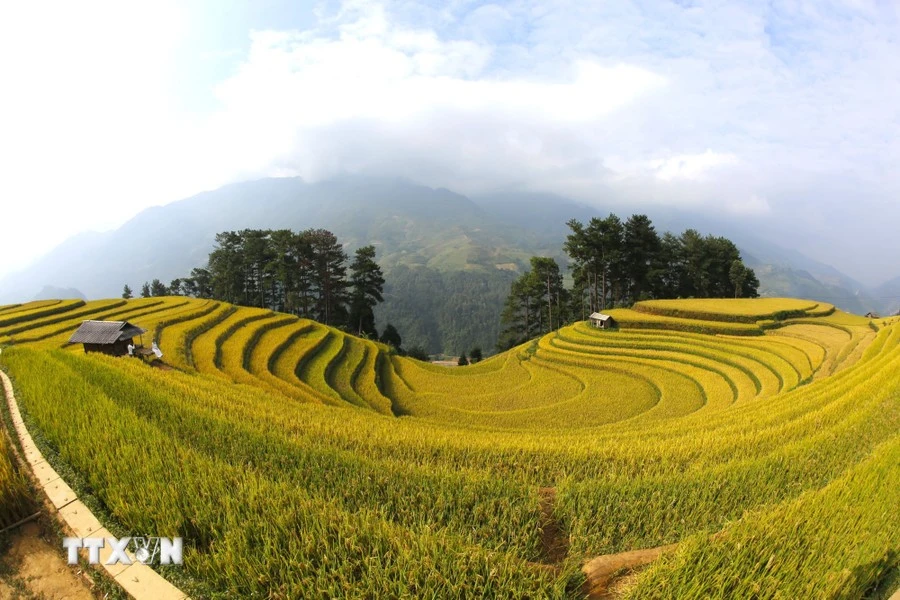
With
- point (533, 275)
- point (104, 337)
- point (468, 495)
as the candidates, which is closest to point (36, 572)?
point (468, 495)

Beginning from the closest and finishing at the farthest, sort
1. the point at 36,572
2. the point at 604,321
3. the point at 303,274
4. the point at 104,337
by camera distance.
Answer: the point at 36,572, the point at 104,337, the point at 604,321, the point at 303,274

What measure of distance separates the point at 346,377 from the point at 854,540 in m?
23.0

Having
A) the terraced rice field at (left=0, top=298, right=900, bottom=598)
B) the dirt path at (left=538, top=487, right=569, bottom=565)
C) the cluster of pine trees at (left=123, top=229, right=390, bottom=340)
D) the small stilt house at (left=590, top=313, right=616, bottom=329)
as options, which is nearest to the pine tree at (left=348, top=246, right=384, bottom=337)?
the cluster of pine trees at (left=123, top=229, right=390, bottom=340)

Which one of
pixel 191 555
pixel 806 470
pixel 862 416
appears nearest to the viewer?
pixel 191 555

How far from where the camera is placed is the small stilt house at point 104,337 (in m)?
15.6

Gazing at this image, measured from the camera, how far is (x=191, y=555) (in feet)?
10.8

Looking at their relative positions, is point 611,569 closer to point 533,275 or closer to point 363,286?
point 363,286

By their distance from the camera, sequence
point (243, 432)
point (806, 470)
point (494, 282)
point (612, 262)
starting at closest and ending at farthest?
point (806, 470), point (243, 432), point (612, 262), point (494, 282)

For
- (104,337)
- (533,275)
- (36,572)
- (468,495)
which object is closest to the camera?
(36,572)

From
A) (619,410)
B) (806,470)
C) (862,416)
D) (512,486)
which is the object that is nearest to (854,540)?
(806,470)

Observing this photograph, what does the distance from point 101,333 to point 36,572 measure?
16.5 metres

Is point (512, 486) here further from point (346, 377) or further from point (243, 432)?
point (346, 377)

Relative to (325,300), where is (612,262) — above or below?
above

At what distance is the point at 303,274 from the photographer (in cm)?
4534
